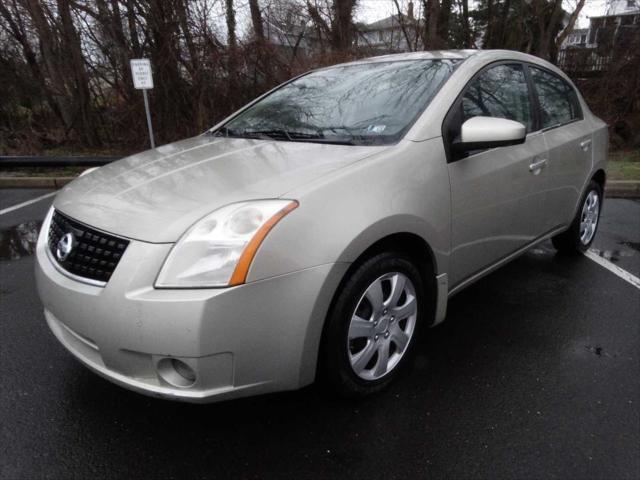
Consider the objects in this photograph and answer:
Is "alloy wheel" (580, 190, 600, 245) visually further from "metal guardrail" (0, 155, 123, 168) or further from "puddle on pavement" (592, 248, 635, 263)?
"metal guardrail" (0, 155, 123, 168)

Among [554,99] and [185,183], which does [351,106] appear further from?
[554,99]

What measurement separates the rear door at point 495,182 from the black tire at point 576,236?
0.74 m

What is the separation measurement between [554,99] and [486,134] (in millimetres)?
1476

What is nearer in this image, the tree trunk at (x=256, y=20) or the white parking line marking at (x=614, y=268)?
the white parking line marking at (x=614, y=268)

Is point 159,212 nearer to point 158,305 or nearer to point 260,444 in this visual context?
point 158,305

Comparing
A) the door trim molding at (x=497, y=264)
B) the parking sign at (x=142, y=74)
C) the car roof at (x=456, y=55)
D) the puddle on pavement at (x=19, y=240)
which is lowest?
the puddle on pavement at (x=19, y=240)

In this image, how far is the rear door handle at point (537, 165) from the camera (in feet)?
9.47

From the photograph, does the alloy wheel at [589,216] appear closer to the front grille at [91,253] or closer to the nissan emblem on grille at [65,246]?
the front grille at [91,253]

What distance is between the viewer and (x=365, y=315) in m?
2.12

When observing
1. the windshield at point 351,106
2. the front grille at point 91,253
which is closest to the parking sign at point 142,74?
the windshield at point 351,106

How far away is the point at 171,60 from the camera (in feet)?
31.2

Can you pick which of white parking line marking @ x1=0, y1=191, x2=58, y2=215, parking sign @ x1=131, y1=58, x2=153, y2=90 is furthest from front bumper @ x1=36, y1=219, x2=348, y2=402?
parking sign @ x1=131, y1=58, x2=153, y2=90

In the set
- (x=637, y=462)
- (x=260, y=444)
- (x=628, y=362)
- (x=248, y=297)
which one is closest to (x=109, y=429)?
(x=260, y=444)

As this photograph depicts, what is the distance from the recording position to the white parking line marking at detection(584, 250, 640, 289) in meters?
3.54
